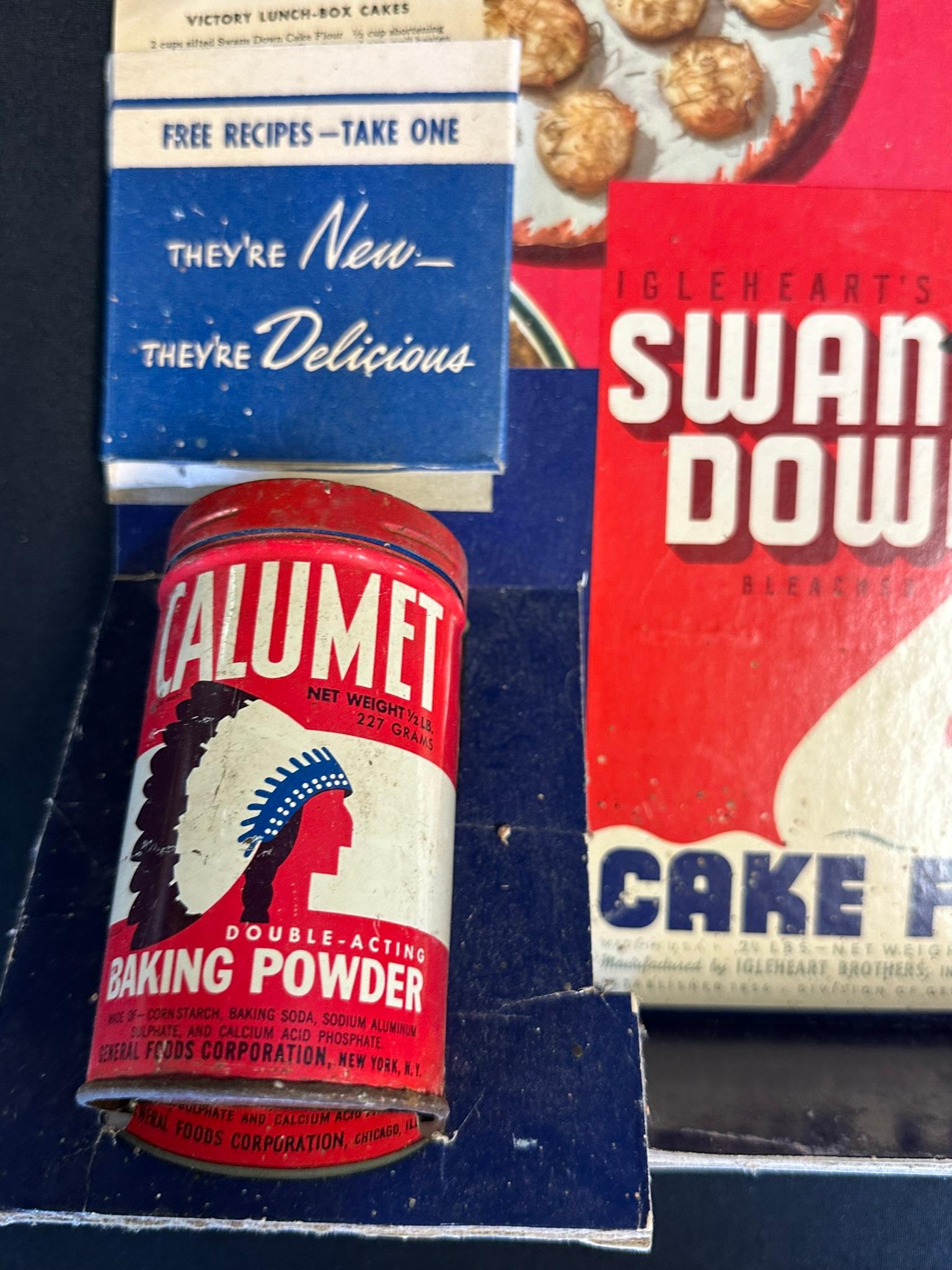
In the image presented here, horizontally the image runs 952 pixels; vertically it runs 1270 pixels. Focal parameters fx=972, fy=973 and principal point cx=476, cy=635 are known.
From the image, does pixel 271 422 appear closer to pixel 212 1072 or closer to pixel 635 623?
pixel 635 623

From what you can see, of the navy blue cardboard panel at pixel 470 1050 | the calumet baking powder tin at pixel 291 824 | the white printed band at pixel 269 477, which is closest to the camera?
the calumet baking powder tin at pixel 291 824

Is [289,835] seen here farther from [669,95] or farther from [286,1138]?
[669,95]

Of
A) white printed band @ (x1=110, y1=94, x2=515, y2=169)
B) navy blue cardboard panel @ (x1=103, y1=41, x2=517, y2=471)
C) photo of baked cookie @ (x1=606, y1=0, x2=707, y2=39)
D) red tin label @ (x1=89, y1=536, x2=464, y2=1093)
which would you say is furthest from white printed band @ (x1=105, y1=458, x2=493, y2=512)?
photo of baked cookie @ (x1=606, y1=0, x2=707, y2=39)

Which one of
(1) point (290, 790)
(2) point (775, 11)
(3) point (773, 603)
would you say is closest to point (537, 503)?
(3) point (773, 603)

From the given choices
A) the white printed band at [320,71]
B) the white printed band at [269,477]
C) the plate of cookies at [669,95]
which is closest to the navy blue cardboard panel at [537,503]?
the white printed band at [269,477]

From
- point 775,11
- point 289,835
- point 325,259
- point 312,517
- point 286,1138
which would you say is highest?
point 775,11

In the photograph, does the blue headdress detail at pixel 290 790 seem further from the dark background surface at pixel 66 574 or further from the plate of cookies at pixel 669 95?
the plate of cookies at pixel 669 95

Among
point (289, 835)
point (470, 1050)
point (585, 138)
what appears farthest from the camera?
point (585, 138)
